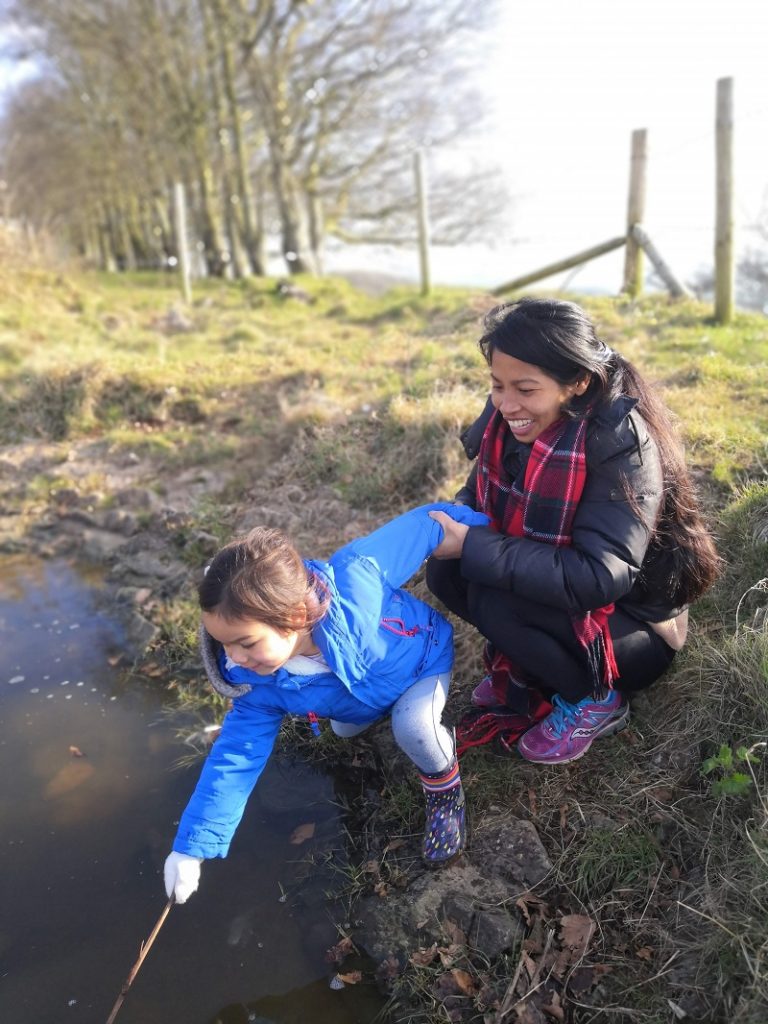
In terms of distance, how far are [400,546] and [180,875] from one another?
1155 mm

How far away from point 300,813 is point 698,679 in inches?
60.9

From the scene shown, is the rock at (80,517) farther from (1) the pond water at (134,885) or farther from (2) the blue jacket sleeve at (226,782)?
(2) the blue jacket sleeve at (226,782)

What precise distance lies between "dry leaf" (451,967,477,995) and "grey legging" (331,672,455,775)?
22.2 inches

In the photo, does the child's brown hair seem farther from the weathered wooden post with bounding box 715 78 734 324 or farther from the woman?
the weathered wooden post with bounding box 715 78 734 324

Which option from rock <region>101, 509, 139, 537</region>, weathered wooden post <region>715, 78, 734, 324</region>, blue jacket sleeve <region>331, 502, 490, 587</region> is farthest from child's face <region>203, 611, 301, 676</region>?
weathered wooden post <region>715, 78, 734, 324</region>

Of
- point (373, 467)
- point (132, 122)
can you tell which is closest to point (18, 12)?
point (132, 122)

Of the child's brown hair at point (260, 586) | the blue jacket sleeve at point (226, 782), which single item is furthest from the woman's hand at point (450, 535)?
the blue jacket sleeve at point (226, 782)

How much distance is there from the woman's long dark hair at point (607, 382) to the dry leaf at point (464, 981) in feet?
4.33

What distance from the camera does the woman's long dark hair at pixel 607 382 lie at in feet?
6.95

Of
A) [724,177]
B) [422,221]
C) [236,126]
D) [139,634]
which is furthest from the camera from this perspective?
[236,126]

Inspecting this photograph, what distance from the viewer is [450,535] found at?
244 centimetres

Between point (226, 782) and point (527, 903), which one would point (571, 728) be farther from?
point (226, 782)

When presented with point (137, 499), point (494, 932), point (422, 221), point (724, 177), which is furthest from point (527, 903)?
point (422, 221)

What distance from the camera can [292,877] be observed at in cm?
256
